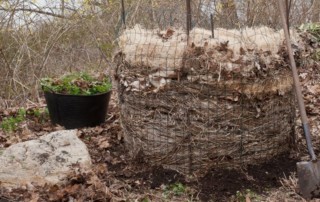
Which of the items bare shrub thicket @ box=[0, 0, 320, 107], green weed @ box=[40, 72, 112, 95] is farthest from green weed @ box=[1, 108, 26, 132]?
bare shrub thicket @ box=[0, 0, 320, 107]

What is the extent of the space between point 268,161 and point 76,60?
5924 millimetres

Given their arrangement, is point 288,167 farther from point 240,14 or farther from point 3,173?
Result: point 240,14

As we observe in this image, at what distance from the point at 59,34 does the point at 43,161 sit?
190 inches

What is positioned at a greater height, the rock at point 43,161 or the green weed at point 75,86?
the green weed at point 75,86

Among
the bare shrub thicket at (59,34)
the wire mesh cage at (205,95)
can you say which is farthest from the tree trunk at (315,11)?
the wire mesh cage at (205,95)

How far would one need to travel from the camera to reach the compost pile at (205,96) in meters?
4.32

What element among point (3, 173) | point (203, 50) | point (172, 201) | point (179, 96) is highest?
point (203, 50)

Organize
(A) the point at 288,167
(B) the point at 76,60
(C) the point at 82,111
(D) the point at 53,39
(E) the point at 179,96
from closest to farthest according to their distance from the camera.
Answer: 1. (E) the point at 179,96
2. (A) the point at 288,167
3. (C) the point at 82,111
4. (D) the point at 53,39
5. (B) the point at 76,60

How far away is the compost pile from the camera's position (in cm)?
432

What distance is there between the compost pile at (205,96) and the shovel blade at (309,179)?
0.65 m

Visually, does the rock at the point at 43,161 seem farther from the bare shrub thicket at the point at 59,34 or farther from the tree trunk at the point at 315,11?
the tree trunk at the point at 315,11

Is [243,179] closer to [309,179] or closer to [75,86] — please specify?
[309,179]

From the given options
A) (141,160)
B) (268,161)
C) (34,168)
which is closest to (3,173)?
(34,168)

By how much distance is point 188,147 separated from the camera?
4.51 m
